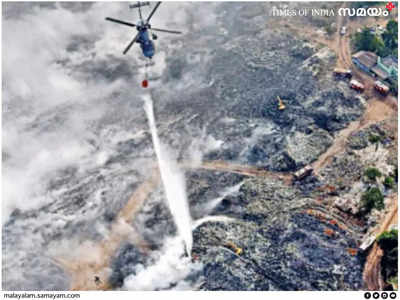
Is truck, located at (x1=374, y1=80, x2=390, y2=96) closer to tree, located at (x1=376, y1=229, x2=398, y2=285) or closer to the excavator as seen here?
the excavator

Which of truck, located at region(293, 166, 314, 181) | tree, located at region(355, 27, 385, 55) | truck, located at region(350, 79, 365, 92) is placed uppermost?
tree, located at region(355, 27, 385, 55)

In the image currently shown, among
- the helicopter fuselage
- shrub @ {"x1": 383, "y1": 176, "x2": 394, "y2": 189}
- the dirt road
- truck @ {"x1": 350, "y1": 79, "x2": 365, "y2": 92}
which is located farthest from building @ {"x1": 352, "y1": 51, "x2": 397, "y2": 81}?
the helicopter fuselage

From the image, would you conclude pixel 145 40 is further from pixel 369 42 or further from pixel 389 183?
pixel 369 42

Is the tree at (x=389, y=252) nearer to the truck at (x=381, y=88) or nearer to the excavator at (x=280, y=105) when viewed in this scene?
the excavator at (x=280, y=105)

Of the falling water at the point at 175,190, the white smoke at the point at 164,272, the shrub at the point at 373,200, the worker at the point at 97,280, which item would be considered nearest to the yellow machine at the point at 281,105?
the falling water at the point at 175,190

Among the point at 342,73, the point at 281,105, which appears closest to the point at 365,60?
the point at 342,73
